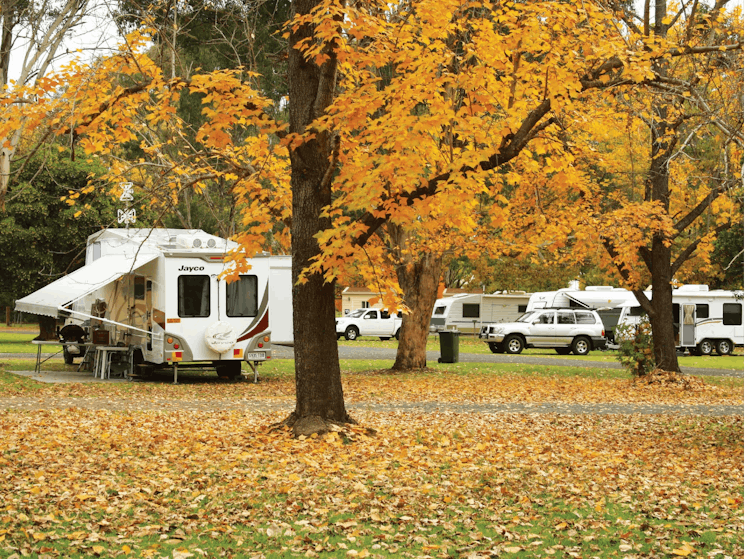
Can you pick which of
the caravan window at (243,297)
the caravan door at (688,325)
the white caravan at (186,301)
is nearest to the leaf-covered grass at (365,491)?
the white caravan at (186,301)

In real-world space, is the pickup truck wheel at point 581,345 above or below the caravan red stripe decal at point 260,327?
below

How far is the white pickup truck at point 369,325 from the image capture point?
42.9m

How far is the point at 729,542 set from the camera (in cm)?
584

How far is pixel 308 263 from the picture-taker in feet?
32.3

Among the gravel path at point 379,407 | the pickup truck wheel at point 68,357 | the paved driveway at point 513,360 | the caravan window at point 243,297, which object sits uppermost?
the caravan window at point 243,297

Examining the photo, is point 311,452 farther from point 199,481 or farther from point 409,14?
point 409,14

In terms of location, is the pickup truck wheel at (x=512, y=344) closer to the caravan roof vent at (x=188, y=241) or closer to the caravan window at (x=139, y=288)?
the caravan window at (x=139, y=288)

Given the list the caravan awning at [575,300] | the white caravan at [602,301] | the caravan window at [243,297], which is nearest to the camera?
the caravan window at [243,297]

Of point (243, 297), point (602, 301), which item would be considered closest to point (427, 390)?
point (243, 297)

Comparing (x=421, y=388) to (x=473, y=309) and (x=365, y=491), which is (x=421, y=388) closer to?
(x=365, y=491)

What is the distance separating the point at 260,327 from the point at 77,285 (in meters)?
3.92

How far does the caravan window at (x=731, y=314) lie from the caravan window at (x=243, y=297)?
22.8m

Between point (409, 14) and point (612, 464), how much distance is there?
5422 millimetres

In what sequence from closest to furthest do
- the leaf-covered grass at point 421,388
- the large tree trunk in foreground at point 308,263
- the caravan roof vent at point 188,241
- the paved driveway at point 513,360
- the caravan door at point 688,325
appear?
the large tree trunk in foreground at point 308,263
the leaf-covered grass at point 421,388
the caravan roof vent at point 188,241
the paved driveway at point 513,360
the caravan door at point 688,325
